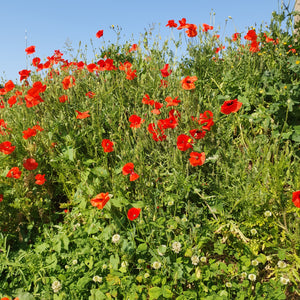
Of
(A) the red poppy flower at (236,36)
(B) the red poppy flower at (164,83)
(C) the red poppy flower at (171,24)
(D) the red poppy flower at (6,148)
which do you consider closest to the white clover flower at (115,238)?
(D) the red poppy flower at (6,148)

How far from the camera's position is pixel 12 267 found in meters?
2.16

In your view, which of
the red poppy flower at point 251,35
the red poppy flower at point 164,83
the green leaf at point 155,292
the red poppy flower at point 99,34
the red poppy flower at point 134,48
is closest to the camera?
the green leaf at point 155,292

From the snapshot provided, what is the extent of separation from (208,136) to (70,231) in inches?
57.7

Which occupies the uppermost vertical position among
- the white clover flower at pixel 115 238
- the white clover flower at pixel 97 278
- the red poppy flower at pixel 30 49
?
the red poppy flower at pixel 30 49

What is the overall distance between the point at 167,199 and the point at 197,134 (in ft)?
1.99

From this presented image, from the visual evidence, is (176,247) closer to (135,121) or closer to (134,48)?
(135,121)

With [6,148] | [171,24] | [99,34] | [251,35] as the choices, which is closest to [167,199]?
[6,148]

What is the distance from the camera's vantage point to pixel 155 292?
→ 1.75 meters

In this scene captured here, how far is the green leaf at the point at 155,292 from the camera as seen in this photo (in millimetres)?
1731

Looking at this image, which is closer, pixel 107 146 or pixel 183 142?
pixel 183 142

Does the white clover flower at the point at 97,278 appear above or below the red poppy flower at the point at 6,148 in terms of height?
below

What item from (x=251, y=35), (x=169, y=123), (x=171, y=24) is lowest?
(x=169, y=123)

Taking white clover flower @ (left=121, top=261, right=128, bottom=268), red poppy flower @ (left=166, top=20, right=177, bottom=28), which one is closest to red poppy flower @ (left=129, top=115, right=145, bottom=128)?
white clover flower @ (left=121, top=261, right=128, bottom=268)

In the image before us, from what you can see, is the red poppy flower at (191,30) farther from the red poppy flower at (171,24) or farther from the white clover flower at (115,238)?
the white clover flower at (115,238)
